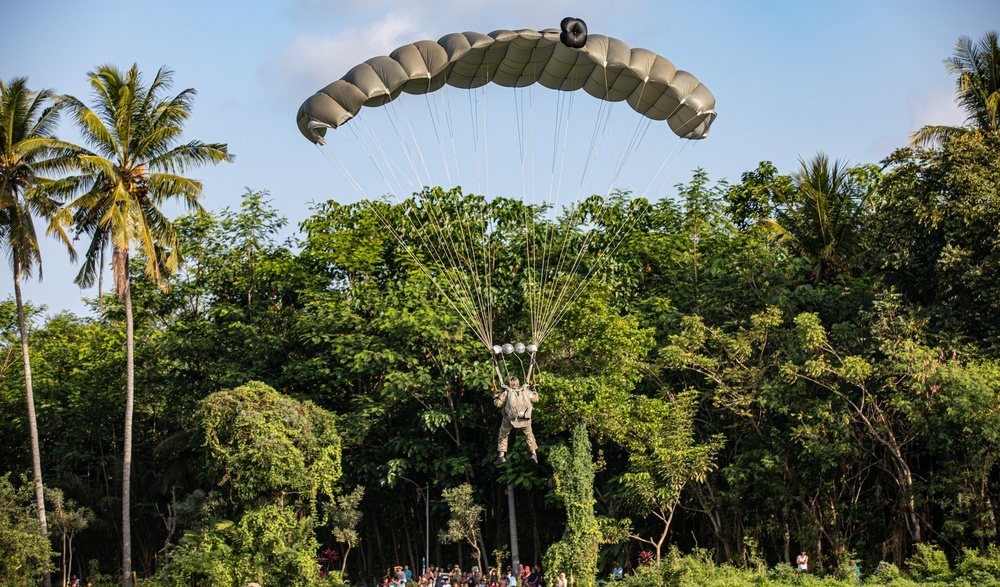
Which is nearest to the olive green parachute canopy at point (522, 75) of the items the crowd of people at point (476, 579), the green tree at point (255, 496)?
the green tree at point (255, 496)

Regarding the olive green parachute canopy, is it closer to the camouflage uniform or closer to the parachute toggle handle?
the parachute toggle handle

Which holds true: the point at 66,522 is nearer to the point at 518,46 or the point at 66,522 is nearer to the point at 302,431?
the point at 302,431

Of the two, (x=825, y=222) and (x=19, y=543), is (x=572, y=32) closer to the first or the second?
(x=825, y=222)

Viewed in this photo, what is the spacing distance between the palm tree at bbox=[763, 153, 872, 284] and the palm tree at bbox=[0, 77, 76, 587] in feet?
55.6

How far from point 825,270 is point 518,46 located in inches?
429

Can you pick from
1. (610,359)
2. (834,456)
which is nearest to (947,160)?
(834,456)

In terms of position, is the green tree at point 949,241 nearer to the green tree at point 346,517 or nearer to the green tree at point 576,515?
the green tree at point 576,515

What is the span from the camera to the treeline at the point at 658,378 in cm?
1988

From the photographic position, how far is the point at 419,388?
23938 millimetres

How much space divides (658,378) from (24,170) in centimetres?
1508

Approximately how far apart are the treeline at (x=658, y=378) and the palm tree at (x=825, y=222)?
69mm

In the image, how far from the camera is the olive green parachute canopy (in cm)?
1823

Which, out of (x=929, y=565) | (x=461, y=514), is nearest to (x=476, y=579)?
(x=461, y=514)

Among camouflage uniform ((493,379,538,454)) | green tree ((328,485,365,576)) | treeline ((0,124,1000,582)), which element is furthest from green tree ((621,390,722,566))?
green tree ((328,485,365,576))
